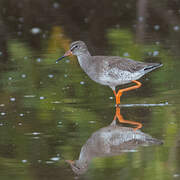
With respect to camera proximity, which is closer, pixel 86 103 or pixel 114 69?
pixel 114 69

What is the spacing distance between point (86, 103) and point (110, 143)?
2276 millimetres

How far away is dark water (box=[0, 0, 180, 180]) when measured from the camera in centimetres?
709

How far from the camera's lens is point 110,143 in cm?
780

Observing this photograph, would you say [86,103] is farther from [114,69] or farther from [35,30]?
[35,30]

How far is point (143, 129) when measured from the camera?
8.31 metres

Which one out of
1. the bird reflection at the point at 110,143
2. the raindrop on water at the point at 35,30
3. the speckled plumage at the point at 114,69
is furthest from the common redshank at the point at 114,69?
the raindrop on water at the point at 35,30

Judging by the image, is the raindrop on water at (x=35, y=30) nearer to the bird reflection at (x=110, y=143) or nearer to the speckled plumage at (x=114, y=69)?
the speckled plumage at (x=114, y=69)

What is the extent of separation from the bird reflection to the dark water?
0.01m

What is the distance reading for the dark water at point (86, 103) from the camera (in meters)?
7.09

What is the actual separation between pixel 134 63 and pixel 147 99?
→ 758 millimetres

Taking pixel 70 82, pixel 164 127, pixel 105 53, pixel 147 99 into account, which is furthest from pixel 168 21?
pixel 164 127

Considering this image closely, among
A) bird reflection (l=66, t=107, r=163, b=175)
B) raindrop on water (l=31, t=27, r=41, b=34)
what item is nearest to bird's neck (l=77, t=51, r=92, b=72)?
bird reflection (l=66, t=107, r=163, b=175)

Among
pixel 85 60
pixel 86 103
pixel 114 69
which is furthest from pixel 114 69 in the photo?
pixel 86 103

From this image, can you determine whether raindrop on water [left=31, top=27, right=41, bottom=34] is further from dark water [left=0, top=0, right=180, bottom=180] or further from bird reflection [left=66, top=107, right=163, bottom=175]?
bird reflection [left=66, top=107, right=163, bottom=175]
